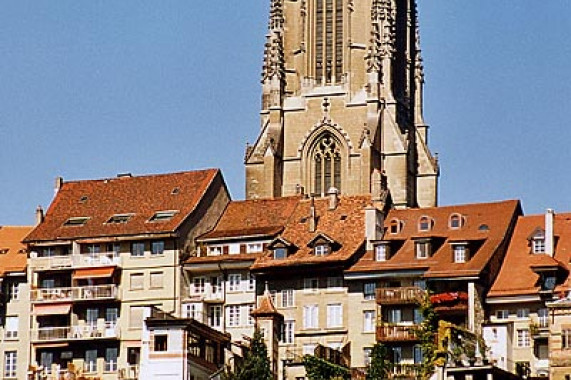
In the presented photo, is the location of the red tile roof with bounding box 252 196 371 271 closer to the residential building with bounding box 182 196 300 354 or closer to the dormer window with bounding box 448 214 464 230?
the residential building with bounding box 182 196 300 354

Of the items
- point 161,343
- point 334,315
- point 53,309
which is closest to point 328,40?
point 53,309

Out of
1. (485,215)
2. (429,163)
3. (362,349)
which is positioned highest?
(429,163)

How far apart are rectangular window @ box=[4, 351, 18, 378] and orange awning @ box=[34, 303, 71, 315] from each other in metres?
3.02

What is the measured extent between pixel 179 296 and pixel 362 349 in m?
12.8

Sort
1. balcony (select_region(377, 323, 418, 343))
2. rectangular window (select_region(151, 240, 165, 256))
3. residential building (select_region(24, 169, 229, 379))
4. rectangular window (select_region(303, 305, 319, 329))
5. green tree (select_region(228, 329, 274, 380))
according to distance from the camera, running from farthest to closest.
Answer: rectangular window (select_region(151, 240, 165, 256)), residential building (select_region(24, 169, 229, 379)), rectangular window (select_region(303, 305, 319, 329)), balcony (select_region(377, 323, 418, 343)), green tree (select_region(228, 329, 274, 380))

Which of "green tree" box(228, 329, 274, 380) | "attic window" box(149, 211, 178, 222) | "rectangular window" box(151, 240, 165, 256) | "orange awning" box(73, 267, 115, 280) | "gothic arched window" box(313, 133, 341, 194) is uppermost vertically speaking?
"gothic arched window" box(313, 133, 341, 194)

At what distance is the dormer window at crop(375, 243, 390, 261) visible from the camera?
115188 millimetres

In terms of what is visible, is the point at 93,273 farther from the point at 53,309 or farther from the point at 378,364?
the point at 378,364

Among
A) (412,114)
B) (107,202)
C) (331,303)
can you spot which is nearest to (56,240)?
(107,202)

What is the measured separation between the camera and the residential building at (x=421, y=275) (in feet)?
363

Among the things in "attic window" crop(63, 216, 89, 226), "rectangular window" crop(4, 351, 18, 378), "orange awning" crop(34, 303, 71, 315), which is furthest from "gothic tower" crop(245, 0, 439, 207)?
"rectangular window" crop(4, 351, 18, 378)

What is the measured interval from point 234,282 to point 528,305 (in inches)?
750

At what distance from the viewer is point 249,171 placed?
509ft

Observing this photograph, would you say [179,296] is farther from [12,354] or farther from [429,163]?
[429,163]
